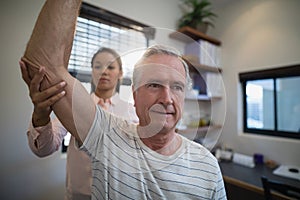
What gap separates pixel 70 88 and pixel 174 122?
0.32 m

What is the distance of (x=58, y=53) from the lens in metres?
0.37

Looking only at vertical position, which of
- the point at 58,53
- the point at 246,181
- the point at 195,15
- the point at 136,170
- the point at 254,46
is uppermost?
the point at 195,15

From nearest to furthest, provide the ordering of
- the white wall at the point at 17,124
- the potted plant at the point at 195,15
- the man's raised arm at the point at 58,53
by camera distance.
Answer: the man's raised arm at the point at 58,53, the white wall at the point at 17,124, the potted plant at the point at 195,15

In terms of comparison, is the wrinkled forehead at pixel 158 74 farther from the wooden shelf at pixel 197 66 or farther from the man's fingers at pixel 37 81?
the man's fingers at pixel 37 81

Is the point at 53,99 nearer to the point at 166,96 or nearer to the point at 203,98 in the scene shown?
the point at 166,96

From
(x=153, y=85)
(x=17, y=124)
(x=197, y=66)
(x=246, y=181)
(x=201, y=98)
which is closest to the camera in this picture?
→ (x=153, y=85)

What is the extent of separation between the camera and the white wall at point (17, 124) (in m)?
→ 0.90

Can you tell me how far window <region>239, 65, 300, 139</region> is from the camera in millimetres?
1537

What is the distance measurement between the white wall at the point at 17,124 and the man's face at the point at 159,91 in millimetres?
885

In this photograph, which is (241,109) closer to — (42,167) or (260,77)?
(260,77)

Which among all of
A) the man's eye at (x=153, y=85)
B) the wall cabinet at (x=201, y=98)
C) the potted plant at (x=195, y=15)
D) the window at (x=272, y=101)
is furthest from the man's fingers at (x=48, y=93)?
the window at (x=272, y=101)

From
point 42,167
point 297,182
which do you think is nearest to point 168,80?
point 42,167

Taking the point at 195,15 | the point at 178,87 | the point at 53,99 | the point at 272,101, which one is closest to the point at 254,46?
the point at 272,101

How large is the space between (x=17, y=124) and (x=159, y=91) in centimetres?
98
